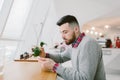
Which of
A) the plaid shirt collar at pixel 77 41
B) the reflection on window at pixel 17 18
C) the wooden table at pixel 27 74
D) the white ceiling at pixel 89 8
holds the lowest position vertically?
the wooden table at pixel 27 74

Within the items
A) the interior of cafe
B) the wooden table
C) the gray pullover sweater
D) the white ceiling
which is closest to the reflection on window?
the interior of cafe

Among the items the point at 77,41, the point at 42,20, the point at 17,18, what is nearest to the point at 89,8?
the point at 42,20

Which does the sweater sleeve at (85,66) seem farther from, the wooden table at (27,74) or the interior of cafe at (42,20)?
the interior of cafe at (42,20)

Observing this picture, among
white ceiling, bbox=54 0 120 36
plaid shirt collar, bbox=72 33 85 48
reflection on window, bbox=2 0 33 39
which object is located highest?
white ceiling, bbox=54 0 120 36

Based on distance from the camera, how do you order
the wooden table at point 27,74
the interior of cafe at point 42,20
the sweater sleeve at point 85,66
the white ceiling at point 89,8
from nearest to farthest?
the wooden table at point 27,74, the sweater sleeve at point 85,66, the interior of cafe at point 42,20, the white ceiling at point 89,8

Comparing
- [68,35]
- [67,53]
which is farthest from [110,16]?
[68,35]

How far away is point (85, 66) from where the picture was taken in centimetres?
129

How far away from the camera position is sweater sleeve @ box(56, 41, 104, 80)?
4.19 ft

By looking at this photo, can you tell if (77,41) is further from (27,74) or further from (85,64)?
(27,74)

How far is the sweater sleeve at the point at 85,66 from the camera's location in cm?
128

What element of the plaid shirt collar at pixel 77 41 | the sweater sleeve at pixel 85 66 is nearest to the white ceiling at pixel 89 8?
the plaid shirt collar at pixel 77 41

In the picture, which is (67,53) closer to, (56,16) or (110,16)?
(56,16)

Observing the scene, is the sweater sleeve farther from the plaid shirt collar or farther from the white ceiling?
the white ceiling

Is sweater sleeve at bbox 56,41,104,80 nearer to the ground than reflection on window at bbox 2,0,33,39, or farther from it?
nearer to the ground
